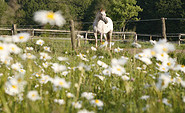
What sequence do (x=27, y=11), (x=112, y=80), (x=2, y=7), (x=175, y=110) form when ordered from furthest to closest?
(x=27, y=11) < (x=2, y=7) < (x=112, y=80) < (x=175, y=110)

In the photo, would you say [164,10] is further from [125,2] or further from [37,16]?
[37,16]

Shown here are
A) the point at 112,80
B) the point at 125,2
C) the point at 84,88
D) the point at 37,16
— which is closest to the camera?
the point at 37,16

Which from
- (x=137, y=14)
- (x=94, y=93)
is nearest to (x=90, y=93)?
(x=94, y=93)

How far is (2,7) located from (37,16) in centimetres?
4734

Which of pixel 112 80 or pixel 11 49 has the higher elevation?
pixel 11 49

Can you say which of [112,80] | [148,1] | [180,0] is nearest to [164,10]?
[180,0]

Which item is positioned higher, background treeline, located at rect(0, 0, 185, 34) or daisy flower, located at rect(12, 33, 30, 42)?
background treeline, located at rect(0, 0, 185, 34)

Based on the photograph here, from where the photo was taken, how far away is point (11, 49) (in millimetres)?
1307

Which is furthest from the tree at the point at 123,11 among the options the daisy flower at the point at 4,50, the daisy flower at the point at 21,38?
the daisy flower at the point at 4,50

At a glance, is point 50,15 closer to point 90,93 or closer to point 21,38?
point 21,38

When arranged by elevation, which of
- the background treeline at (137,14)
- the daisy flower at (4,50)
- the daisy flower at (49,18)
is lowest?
the daisy flower at (4,50)

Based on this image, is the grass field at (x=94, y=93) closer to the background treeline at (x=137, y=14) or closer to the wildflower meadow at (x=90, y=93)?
the wildflower meadow at (x=90, y=93)

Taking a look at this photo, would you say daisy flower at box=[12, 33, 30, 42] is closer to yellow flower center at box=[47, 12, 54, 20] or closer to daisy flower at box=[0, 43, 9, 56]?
daisy flower at box=[0, 43, 9, 56]

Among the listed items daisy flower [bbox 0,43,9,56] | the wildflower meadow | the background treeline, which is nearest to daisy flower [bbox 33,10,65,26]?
the wildflower meadow
